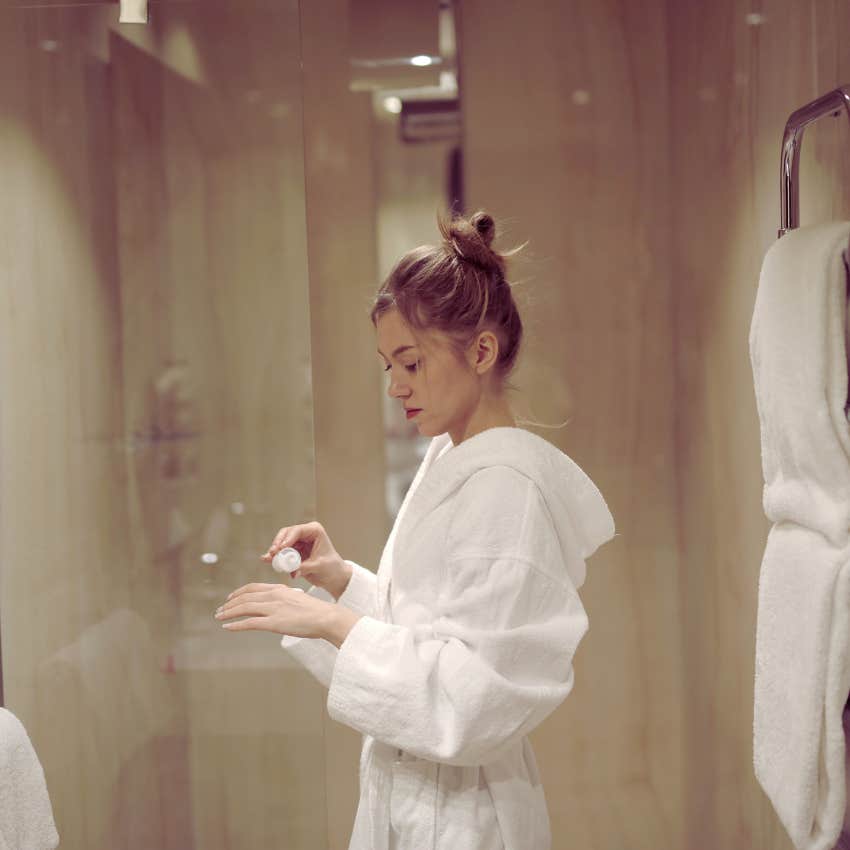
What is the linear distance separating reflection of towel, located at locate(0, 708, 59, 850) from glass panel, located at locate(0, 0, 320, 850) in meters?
0.06

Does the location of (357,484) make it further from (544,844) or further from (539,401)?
(544,844)

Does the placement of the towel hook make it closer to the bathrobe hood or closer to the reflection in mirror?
the bathrobe hood

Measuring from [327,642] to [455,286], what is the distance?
567mm

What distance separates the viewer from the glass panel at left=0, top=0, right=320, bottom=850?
162 centimetres

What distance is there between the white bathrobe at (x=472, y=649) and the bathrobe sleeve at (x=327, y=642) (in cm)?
14

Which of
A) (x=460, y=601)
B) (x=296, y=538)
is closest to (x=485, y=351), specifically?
(x=460, y=601)

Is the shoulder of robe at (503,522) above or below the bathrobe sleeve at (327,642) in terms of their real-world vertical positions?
above

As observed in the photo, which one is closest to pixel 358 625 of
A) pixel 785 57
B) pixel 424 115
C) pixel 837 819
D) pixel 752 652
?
pixel 837 819

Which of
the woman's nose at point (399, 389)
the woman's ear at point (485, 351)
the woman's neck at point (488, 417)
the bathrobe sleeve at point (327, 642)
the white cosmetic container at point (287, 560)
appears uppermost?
the woman's ear at point (485, 351)

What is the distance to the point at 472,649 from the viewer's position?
1.21 metres

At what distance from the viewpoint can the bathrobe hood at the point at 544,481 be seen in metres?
1.30

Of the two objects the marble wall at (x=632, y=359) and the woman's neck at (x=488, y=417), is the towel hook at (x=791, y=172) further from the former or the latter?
the marble wall at (x=632, y=359)

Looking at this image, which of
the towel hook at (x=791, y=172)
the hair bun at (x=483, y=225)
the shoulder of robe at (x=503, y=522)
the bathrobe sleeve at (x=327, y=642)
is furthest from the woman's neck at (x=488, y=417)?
the towel hook at (x=791, y=172)

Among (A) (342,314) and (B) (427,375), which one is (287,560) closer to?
(B) (427,375)
